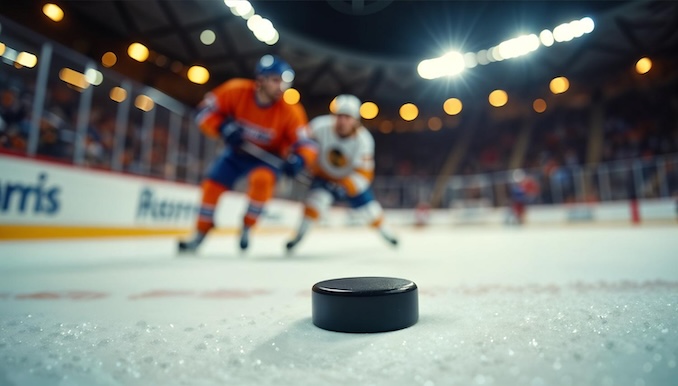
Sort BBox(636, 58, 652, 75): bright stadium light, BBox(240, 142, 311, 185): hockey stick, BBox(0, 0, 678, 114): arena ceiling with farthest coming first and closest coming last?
1. BBox(636, 58, 652, 75): bright stadium light
2. BBox(240, 142, 311, 185): hockey stick
3. BBox(0, 0, 678, 114): arena ceiling

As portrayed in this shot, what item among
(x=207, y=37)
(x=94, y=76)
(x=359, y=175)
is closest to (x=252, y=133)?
(x=359, y=175)

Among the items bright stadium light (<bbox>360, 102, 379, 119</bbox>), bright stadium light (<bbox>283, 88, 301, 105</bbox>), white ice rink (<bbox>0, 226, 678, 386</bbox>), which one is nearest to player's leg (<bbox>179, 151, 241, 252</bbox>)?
white ice rink (<bbox>0, 226, 678, 386</bbox>)

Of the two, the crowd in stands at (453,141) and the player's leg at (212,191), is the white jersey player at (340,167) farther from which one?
the crowd in stands at (453,141)

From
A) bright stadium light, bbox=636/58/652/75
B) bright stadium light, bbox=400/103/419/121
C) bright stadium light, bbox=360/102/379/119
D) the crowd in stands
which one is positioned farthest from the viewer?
bright stadium light, bbox=400/103/419/121

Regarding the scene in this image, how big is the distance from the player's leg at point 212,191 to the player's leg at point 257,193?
0.49 feet

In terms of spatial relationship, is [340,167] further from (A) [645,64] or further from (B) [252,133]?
(A) [645,64]

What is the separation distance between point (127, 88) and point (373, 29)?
379 centimetres

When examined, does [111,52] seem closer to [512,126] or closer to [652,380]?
[652,380]

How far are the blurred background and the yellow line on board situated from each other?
57 centimetres

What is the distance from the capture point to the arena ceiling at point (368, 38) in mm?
1198

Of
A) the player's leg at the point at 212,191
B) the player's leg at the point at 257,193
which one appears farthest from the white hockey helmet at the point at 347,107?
the player's leg at the point at 212,191

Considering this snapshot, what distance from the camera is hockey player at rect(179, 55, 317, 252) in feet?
7.21

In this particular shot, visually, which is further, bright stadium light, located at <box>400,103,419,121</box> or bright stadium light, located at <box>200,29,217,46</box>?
bright stadium light, located at <box>400,103,419,121</box>

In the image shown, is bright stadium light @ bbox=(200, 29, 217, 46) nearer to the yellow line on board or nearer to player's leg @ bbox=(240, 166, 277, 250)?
the yellow line on board
